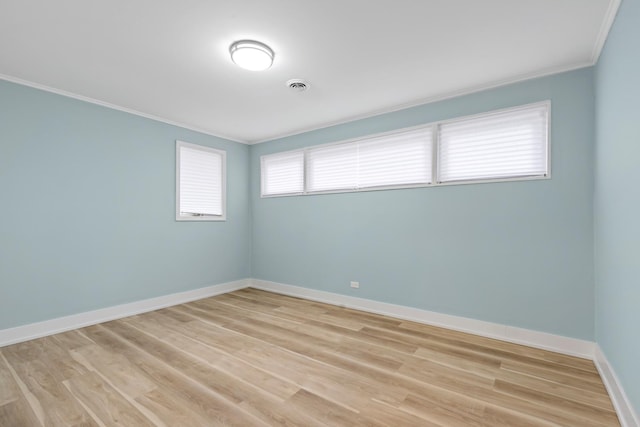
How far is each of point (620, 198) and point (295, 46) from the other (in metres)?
2.58

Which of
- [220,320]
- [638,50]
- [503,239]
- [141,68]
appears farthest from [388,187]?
[141,68]

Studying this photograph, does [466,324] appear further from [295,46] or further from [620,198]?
[295,46]

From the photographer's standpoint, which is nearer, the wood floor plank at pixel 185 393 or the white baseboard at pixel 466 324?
the wood floor plank at pixel 185 393

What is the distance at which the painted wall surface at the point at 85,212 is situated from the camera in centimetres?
295

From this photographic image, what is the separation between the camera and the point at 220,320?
3578mm

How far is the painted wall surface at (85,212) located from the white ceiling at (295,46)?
1.19 ft

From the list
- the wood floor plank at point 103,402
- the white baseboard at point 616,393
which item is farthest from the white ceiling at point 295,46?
the wood floor plank at point 103,402

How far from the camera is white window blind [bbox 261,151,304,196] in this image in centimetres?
477

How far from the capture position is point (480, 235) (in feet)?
10.2

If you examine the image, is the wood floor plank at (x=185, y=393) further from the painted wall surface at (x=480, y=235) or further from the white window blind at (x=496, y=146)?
the white window blind at (x=496, y=146)

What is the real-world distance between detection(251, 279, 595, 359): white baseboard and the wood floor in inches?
4.3

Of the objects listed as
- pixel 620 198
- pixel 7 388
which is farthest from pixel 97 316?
pixel 620 198

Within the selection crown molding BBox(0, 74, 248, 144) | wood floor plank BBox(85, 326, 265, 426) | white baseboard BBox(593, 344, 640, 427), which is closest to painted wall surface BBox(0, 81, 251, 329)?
crown molding BBox(0, 74, 248, 144)

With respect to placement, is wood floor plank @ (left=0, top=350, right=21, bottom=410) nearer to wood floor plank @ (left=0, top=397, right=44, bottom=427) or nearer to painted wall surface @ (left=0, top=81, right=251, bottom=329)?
wood floor plank @ (left=0, top=397, right=44, bottom=427)
